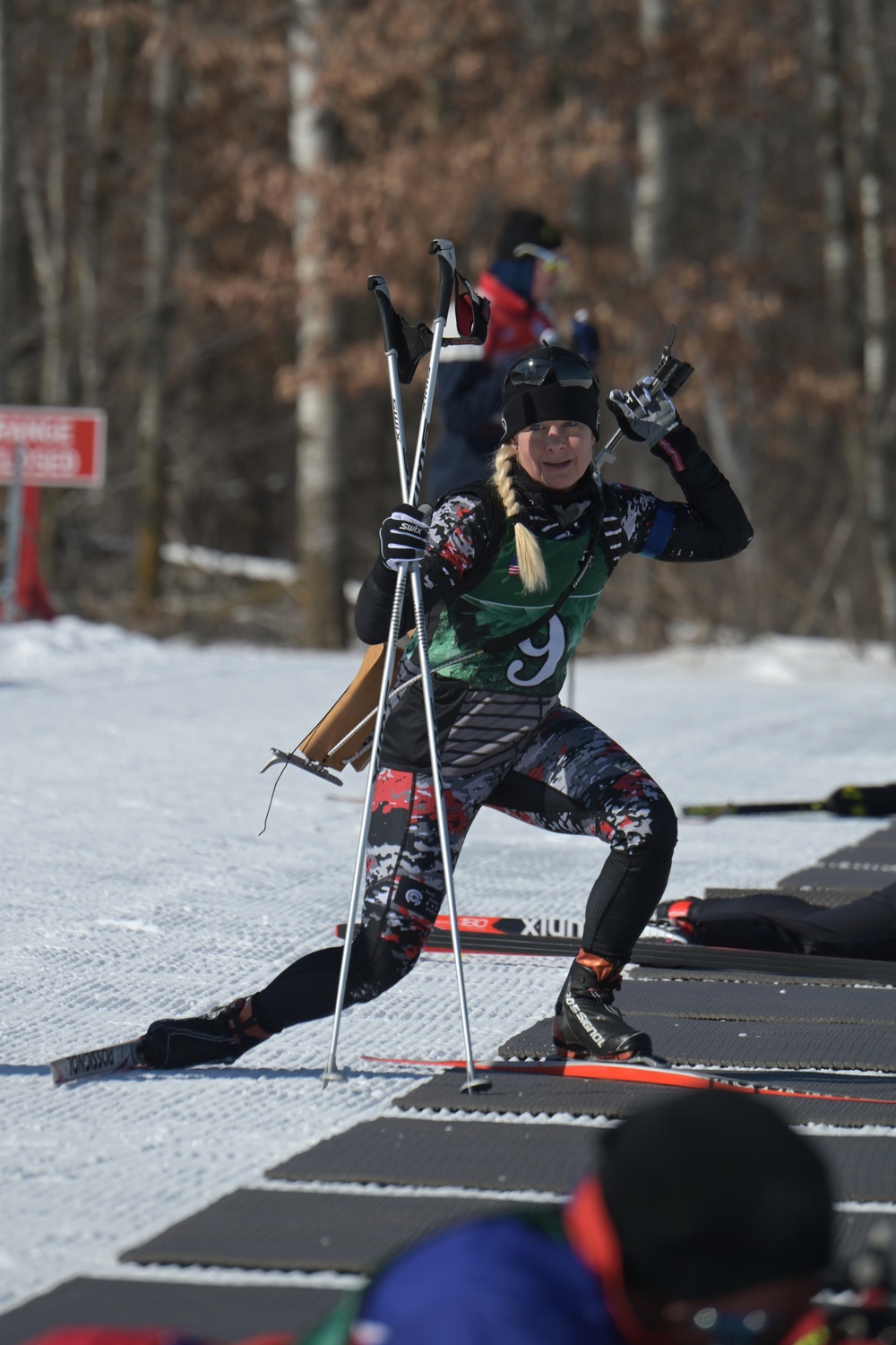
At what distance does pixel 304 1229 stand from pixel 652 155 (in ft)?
46.9

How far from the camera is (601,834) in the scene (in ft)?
12.1

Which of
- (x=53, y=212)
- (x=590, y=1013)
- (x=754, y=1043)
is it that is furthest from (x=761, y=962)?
(x=53, y=212)

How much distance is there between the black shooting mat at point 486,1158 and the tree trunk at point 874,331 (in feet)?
45.0

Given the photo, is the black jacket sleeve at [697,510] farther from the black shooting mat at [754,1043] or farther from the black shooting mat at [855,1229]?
the black shooting mat at [855,1229]

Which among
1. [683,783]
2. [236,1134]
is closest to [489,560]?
[236,1134]

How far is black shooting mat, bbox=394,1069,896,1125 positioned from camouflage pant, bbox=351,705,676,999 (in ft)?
0.85

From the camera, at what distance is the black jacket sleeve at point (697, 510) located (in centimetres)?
390

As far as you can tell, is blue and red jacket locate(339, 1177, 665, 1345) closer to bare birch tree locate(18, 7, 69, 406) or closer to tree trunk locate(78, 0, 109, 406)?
bare birch tree locate(18, 7, 69, 406)

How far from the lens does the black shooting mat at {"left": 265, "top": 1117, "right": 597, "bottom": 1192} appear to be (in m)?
3.00

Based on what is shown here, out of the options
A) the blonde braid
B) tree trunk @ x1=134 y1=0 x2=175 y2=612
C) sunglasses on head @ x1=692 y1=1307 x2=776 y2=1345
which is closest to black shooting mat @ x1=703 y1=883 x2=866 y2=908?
the blonde braid

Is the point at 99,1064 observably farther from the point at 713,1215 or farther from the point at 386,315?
the point at 713,1215

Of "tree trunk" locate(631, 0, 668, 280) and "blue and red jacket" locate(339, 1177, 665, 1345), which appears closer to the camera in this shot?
"blue and red jacket" locate(339, 1177, 665, 1345)

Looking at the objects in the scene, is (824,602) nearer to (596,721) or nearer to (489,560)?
(596,721)

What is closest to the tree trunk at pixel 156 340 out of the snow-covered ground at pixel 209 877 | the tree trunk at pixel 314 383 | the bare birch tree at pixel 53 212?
the tree trunk at pixel 314 383
